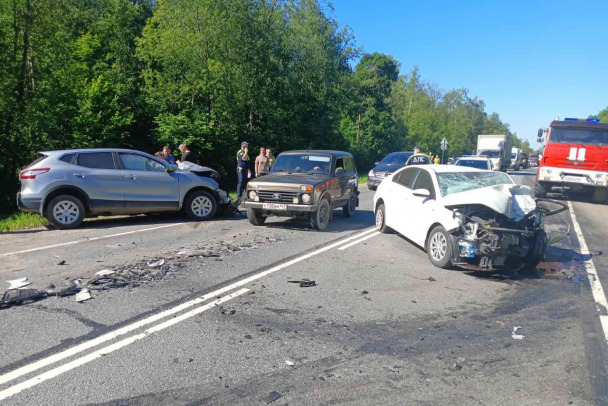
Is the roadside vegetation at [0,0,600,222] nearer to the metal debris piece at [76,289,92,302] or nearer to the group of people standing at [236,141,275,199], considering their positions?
the group of people standing at [236,141,275,199]

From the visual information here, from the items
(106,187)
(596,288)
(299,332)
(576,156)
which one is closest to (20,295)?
(299,332)

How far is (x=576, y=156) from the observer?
17.2m

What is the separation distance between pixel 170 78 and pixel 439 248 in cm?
1908

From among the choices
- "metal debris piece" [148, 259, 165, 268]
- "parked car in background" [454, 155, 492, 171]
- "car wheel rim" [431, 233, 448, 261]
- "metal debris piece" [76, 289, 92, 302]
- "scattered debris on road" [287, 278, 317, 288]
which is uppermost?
"parked car in background" [454, 155, 492, 171]

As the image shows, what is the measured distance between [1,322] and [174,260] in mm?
2885

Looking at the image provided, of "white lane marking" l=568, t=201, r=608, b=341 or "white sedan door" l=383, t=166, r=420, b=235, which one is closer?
"white lane marking" l=568, t=201, r=608, b=341

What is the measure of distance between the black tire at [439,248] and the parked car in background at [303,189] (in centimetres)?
301

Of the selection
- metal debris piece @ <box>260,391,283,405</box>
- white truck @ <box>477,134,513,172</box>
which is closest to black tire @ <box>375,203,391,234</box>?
metal debris piece @ <box>260,391,283,405</box>

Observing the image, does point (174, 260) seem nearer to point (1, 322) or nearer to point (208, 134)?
point (1, 322)

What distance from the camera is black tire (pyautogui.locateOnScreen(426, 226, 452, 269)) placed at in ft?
23.7

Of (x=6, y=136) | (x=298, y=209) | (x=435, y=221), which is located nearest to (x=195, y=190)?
(x=298, y=209)

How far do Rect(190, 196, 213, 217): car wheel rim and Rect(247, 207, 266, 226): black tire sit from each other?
148cm

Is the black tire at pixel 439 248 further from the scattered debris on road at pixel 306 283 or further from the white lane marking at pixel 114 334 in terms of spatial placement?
the white lane marking at pixel 114 334

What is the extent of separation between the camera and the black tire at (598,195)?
1806 cm
